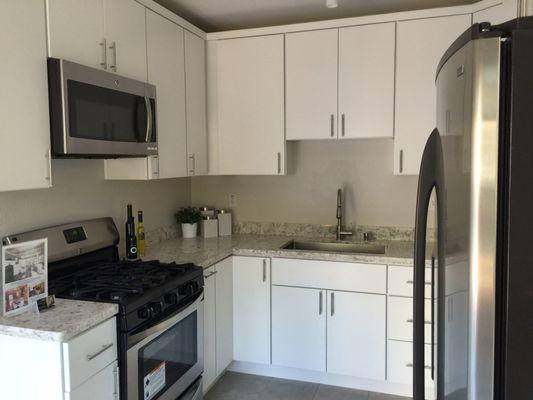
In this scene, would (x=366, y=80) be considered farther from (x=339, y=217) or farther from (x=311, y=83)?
(x=339, y=217)

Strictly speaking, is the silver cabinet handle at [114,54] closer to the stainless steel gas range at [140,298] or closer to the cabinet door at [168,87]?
the cabinet door at [168,87]

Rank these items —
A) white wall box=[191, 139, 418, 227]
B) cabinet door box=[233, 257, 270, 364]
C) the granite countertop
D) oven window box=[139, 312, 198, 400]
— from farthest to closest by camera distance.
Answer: white wall box=[191, 139, 418, 227] < cabinet door box=[233, 257, 270, 364] < oven window box=[139, 312, 198, 400] < the granite countertop

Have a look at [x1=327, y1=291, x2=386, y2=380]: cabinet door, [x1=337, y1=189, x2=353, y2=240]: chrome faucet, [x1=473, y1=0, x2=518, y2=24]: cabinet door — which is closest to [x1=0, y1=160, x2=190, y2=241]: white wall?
[x1=337, y1=189, x2=353, y2=240]: chrome faucet

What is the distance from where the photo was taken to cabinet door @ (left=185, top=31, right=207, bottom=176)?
2.98 m

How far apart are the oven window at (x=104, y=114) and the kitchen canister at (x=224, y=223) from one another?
1.24m

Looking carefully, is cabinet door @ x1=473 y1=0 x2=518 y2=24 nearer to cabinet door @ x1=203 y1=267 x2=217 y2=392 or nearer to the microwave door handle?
the microwave door handle

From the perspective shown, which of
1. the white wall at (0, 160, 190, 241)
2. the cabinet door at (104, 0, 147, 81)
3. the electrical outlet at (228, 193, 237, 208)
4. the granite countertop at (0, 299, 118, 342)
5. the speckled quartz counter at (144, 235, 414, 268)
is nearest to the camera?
the granite countertop at (0, 299, 118, 342)

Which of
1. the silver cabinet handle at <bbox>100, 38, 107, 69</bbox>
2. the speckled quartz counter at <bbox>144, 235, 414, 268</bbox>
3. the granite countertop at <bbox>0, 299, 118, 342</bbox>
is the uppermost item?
the silver cabinet handle at <bbox>100, 38, 107, 69</bbox>

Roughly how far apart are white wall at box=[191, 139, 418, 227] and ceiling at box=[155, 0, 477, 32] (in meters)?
0.88

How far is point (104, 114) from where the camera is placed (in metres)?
2.05

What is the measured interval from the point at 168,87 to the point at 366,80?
1.25 metres

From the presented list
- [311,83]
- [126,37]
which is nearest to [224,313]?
[311,83]

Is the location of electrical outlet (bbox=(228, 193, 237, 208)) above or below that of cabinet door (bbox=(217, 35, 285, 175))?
below

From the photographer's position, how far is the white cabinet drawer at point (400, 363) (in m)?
2.70
